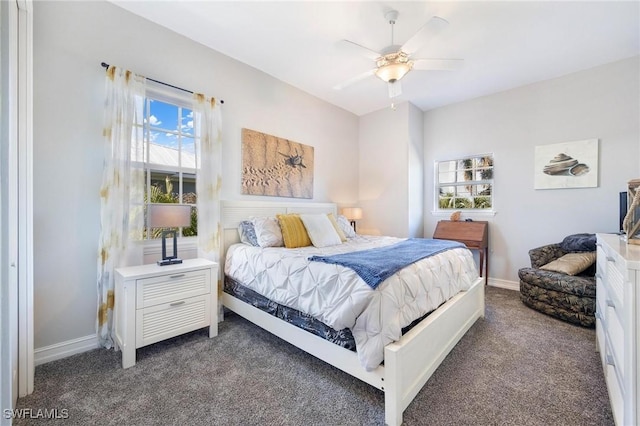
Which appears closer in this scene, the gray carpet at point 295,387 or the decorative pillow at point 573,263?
the gray carpet at point 295,387

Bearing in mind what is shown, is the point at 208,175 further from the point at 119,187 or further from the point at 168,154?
the point at 119,187

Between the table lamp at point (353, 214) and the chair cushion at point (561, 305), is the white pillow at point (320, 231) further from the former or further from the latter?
the chair cushion at point (561, 305)

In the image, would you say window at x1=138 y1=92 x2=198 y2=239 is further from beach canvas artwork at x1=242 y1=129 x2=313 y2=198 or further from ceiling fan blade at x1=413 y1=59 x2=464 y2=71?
ceiling fan blade at x1=413 y1=59 x2=464 y2=71

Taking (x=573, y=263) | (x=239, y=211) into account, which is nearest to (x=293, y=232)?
(x=239, y=211)

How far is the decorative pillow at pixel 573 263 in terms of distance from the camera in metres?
2.77

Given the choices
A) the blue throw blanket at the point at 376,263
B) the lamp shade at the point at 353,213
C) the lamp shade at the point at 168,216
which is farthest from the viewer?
the lamp shade at the point at 353,213

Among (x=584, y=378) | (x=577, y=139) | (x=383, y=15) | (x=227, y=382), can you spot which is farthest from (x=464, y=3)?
(x=227, y=382)

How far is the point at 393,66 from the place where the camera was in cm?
229

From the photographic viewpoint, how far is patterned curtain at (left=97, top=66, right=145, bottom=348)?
2109 mm

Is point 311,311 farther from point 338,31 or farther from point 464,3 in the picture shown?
point 464,3

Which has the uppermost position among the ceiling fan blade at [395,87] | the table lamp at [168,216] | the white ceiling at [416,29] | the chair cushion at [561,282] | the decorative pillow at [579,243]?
the white ceiling at [416,29]

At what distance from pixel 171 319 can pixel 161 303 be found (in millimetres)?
159

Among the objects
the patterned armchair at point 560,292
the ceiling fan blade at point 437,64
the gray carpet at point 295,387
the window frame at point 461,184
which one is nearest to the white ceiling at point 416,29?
the ceiling fan blade at point 437,64

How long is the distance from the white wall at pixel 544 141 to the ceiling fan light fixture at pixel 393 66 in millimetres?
2447
